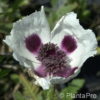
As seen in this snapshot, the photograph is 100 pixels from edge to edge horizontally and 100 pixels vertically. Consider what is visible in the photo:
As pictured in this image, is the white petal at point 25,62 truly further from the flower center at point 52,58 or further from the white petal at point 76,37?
the white petal at point 76,37

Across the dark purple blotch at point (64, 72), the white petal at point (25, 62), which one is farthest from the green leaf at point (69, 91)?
the white petal at point (25, 62)

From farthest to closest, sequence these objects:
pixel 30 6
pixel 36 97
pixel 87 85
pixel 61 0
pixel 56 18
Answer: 1. pixel 30 6
2. pixel 61 0
3. pixel 87 85
4. pixel 56 18
5. pixel 36 97

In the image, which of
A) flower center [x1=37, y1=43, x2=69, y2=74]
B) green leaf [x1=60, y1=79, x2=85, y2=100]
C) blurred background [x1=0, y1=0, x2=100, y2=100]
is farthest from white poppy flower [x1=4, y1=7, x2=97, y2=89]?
blurred background [x1=0, y1=0, x2=100, y2=100]

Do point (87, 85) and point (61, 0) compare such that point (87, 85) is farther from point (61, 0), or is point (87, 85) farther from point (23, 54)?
point (23, 54)

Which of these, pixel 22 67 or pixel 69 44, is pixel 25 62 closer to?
pixel 69 44

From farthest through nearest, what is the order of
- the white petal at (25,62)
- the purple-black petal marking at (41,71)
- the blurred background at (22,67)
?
the blurred background at (22,67), the purple-black petal marking at (41,71), the white petal at (25,62)

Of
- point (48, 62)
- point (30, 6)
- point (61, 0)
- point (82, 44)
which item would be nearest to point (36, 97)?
point (48, 62)

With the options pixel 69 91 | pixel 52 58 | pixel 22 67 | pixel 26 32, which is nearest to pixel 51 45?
pixel 52 58
